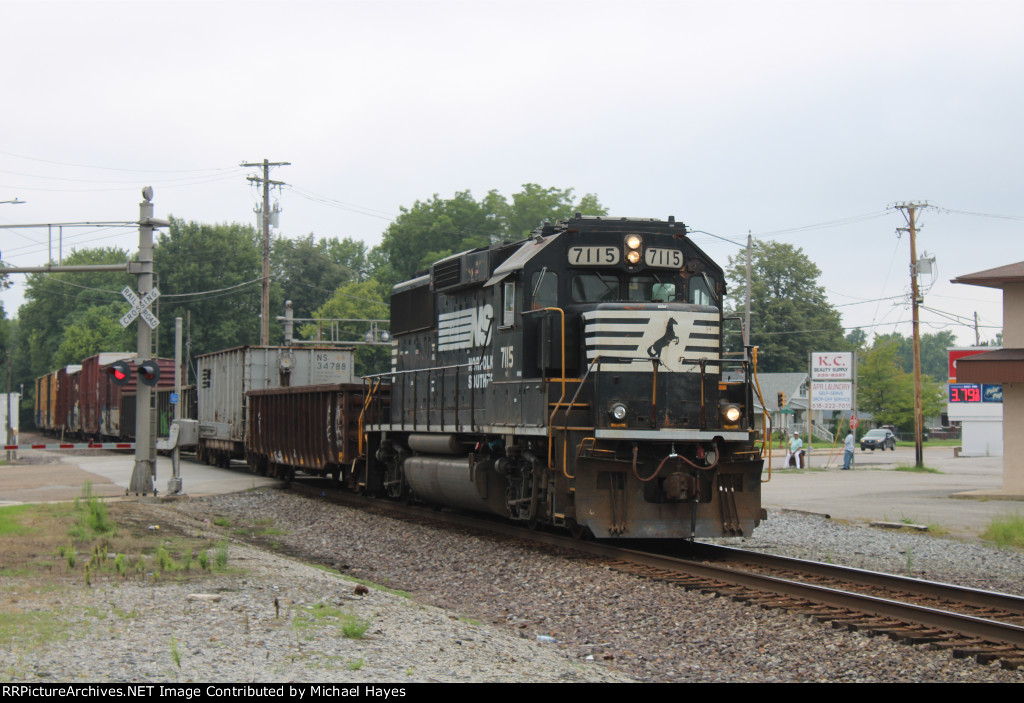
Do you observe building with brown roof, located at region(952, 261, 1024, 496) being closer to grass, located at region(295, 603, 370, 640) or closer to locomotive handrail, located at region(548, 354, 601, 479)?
locomotive handrail, located at region(548, 354, 601, 479)

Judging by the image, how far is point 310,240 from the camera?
114m

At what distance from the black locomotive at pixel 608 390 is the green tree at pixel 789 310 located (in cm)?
7793

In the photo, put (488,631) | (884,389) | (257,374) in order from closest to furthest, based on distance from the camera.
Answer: (488,631), (257,374), (884,389)

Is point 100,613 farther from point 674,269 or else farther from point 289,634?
point 674,269

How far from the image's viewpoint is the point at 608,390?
1166cm

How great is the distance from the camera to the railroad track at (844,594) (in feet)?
25.3

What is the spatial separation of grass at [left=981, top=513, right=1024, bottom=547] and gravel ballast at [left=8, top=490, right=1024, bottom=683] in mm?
1196

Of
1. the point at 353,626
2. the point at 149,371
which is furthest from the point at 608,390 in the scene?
the point at 149,371

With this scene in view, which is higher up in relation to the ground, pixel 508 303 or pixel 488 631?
pixel 508 303

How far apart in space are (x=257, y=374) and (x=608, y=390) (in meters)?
17.6

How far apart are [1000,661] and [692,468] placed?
4946 millimetres

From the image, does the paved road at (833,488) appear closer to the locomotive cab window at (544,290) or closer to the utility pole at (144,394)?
the utility pole at (144,394)

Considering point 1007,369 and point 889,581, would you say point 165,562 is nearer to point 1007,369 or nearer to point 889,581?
point 889,581

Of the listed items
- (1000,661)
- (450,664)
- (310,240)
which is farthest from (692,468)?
(310,240)
